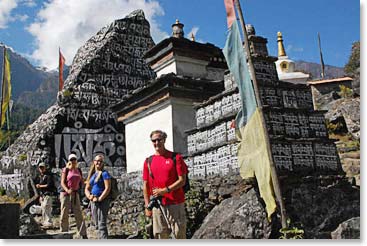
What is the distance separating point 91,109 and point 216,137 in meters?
7.18

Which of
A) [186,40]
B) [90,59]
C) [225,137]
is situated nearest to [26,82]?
[90,59]

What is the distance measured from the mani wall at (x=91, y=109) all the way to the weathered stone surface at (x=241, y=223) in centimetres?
580

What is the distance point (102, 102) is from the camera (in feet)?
39.2

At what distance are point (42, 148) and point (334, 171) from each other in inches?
317

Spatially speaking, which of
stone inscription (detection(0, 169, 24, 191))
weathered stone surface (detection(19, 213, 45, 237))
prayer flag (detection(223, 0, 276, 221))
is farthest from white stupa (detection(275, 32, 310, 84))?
prayer flag (detection(223, 0, 276, 221))

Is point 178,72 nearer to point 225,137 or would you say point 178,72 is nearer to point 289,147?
point 225,137

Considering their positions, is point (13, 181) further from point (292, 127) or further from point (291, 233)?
point (291, 233)

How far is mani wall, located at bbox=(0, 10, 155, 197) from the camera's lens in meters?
11.0

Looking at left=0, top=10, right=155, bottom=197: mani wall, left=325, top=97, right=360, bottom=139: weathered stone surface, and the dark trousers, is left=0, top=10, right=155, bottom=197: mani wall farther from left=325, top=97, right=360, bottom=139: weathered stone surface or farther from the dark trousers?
the dark trousers

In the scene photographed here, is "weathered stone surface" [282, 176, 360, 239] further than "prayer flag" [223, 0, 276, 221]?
Yes

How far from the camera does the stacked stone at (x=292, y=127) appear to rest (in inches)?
175

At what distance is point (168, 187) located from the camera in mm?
3543

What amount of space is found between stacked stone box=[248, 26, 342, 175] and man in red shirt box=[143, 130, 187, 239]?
119cm

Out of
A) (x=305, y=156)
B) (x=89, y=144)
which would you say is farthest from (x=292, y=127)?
(x=89, y=144)
